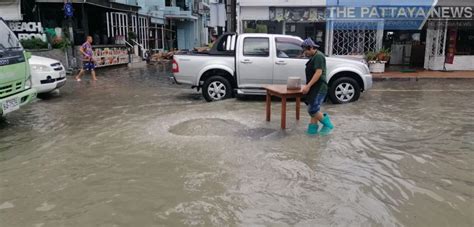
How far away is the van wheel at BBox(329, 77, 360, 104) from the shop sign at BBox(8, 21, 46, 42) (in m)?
13.4

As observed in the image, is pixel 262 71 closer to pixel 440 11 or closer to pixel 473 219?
pixel 473 219

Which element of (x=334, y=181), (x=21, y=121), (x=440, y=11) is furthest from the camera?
(x=440, y=11)

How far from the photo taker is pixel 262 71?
10117 millimetres

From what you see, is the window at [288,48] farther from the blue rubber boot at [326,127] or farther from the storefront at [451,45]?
the storefront at [451,45]

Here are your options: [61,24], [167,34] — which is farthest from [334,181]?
[167,34]

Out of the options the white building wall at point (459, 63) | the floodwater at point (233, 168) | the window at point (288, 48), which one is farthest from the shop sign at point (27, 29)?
the white building wall at point (459, 63)

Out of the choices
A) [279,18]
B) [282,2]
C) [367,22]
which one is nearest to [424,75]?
[367,22]

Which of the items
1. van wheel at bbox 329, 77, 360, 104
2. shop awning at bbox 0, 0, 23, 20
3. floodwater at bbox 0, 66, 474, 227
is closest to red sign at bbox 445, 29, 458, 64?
floodwater at bbox 0, 66, 474, 227

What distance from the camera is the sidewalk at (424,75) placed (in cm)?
1546

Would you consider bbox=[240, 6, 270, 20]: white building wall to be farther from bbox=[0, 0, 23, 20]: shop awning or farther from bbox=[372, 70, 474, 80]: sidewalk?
bbox=[0, 0, 23, 20]: shop awning

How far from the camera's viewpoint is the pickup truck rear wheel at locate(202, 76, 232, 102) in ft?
34.0

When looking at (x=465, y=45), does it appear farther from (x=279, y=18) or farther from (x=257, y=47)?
(x=257, y=47)

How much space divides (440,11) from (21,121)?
15.5 metres

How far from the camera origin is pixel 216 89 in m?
10.4
